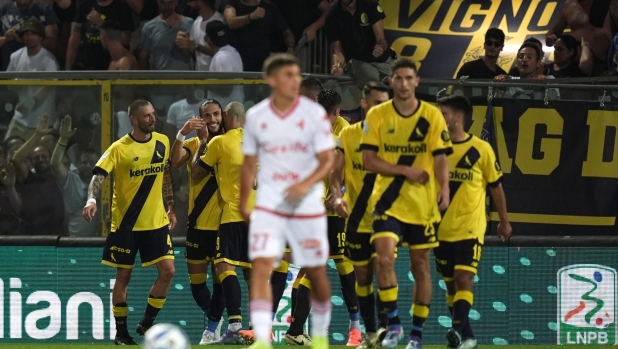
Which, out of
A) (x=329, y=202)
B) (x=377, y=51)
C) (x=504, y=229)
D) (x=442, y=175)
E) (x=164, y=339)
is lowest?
(x=164, y=339)

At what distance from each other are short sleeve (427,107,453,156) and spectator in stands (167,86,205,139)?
14.5ft

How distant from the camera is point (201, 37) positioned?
15.5m

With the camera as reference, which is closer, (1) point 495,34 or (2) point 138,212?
(2) point 138,212

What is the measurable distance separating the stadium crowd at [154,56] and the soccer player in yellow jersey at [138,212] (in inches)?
49.6

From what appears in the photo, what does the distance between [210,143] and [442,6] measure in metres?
4.96

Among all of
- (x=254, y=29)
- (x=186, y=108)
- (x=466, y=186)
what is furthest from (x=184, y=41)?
(x=466, y=186)

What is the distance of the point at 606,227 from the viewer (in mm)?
13852

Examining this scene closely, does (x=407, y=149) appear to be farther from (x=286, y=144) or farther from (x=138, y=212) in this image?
(x=138, y=212)

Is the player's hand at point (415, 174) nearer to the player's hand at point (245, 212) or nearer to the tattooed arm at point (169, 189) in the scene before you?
the player's hand at point (245, 212)

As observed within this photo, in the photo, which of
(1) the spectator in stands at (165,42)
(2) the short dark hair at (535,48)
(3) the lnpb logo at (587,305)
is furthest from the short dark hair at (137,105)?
(3) the lnpb logo at (587,305)

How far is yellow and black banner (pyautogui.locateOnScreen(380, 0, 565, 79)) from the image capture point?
1577cm

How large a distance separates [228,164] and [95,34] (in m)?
4.46

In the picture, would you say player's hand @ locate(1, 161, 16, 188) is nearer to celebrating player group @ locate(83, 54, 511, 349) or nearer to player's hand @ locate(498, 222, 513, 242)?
celebrating player group @ locate(83, 54, 511, 349)

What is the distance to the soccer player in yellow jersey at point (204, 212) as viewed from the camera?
12695 mm
